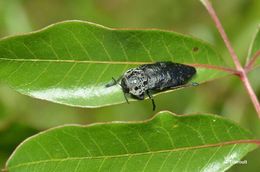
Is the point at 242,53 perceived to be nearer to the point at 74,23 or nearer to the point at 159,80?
the point at 159,80

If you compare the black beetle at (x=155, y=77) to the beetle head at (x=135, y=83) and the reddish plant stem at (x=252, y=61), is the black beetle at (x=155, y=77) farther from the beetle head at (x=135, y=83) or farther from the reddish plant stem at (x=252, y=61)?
the reddish plant stem at (x=252, y=61)

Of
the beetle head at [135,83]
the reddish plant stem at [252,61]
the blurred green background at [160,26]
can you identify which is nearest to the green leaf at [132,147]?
the beetle head at [135,83]

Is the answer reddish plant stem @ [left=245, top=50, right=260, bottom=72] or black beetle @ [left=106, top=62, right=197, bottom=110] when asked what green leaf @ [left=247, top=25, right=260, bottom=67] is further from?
black beetle @ [left=106, top=62, right=197, bottom=110]

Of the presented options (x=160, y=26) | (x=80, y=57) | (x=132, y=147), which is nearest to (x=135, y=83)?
(x=80, y=57)

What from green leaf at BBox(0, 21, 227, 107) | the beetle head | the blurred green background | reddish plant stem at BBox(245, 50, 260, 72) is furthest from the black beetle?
the blurred green background

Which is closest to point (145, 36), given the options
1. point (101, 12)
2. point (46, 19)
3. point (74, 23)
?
point (74, 23)
